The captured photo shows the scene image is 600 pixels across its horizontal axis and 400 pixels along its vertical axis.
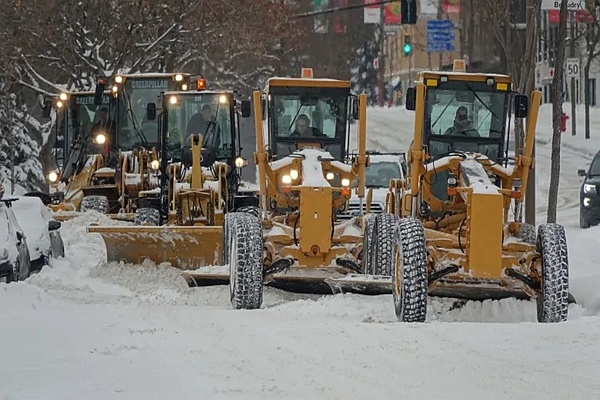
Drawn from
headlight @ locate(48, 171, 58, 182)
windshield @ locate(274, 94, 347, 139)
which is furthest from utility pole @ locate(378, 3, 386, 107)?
windshield @ locate(274, 94, 347, 139)

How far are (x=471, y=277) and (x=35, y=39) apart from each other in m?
24.2

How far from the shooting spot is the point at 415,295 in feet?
35.6

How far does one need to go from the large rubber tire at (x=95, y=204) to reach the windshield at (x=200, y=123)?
3607mm

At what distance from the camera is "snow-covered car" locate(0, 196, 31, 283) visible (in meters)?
13.9

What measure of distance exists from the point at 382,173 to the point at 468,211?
12.3 meters

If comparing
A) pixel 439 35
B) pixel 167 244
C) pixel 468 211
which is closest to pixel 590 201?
pixel 167 244

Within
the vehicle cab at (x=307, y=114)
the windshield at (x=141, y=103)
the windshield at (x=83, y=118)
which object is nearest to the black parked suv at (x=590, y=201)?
the windshield at (x=141, y=103)

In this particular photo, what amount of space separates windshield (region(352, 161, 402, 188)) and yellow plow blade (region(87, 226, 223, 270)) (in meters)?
7.07

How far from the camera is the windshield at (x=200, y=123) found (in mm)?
18938

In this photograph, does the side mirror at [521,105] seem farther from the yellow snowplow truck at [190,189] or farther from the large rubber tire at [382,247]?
the yellow snowplow truck at [190,189]

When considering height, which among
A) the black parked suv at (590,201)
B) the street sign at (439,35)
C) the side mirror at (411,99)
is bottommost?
the black parked suv at (590,201)

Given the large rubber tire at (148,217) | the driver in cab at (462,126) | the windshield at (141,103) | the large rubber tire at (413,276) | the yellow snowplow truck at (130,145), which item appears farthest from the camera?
the windshield at (141,103)

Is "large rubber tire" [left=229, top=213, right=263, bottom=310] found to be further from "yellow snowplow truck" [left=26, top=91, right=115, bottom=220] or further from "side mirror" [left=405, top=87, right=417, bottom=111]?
"yellow snowplow truck" [left=26, top=91, right=115, bottom=220]

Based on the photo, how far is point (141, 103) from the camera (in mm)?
22328
